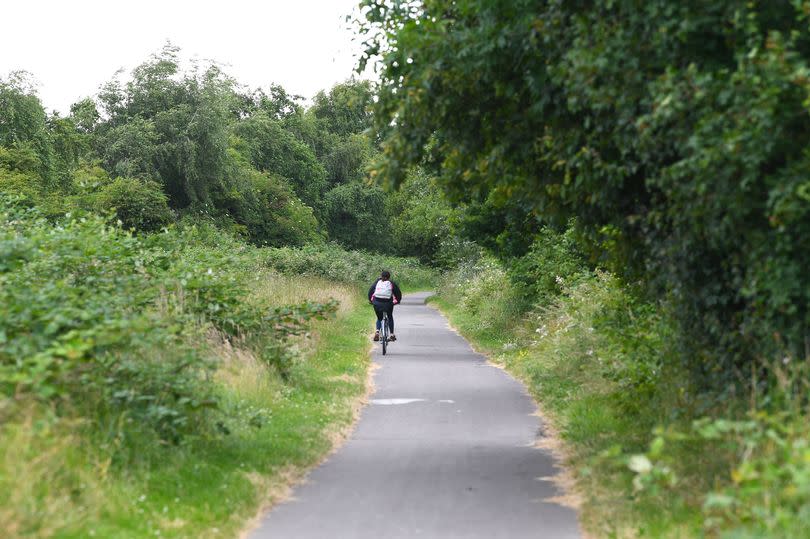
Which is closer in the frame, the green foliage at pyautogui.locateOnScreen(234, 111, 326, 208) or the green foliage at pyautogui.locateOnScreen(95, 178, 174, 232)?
the green foliage at pyautogui.locateOnScreen(95, 178, 174, 232)

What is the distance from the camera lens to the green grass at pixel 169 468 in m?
6.90

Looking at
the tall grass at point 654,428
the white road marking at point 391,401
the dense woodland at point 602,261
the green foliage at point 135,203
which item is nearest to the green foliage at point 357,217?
the green foliage at point 135,203

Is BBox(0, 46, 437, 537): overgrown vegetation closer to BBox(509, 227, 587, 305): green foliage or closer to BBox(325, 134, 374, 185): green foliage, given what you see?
BBox(509, 227, 587, 305): green foliage

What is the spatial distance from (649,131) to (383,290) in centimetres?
1731

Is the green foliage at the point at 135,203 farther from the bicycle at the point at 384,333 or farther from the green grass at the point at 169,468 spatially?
the green grass at the point at 169,468

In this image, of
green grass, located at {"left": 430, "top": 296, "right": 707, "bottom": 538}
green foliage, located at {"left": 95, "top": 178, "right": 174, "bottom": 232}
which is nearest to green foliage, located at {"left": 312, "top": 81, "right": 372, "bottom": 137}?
green foliage, located at {"left": 95, "top": 178, "right": 174, "bottom": 232}

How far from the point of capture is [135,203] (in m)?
46.9

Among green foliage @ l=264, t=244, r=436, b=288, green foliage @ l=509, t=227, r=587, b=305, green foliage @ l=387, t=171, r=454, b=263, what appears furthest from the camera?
green foliage @ l=387, t=171, r=454, b=263

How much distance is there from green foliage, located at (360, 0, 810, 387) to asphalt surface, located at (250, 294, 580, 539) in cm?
217

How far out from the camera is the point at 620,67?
27.7ft

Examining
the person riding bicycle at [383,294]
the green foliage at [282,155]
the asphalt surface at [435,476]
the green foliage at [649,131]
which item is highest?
the green foliage at [282,155]

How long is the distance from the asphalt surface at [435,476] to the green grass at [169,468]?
1.17 feet

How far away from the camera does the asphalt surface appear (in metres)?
8.47

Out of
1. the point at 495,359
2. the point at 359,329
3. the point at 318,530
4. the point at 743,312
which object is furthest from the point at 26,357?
the point at 359,329
